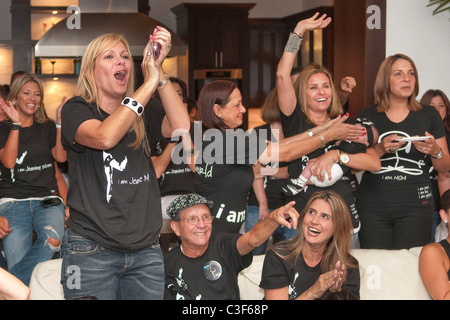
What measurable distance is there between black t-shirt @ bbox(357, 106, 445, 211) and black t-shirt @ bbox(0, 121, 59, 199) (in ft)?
5.78

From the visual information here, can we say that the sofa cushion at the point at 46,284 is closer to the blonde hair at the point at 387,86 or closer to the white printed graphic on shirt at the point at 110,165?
A: the white printed graphic on shirt at the point at 110,165

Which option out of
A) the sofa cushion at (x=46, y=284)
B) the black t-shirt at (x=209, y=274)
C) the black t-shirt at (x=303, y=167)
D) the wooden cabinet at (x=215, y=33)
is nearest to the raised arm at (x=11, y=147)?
the sofa cushion at (x=46, y=284)

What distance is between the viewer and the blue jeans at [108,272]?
2.02 metres

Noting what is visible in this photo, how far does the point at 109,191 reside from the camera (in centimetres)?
204

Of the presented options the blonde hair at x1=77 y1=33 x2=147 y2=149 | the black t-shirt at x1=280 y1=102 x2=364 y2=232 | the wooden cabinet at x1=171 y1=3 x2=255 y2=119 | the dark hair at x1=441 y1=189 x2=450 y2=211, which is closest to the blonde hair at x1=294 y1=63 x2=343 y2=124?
the black t-shirt at x1=280 y1=102 x2=364 y2=232

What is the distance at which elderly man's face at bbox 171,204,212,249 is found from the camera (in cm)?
280

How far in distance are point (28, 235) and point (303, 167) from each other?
1.58 meters

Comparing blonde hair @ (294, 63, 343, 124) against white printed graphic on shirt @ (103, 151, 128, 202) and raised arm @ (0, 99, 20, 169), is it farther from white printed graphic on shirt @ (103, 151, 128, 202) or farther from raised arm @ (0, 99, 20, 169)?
raised arm @ (0, 99, 20, 169)

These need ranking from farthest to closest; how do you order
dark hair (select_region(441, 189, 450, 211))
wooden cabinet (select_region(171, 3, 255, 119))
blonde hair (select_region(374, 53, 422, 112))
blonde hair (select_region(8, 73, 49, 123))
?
wooden cabinet (select_region(171, 3, 255, 119)) < blonde hair (select_region(8, 73, 49, 123)) < blonde hair (select_region(374, 53, 422, 112)) < dark hair (select_region(441, 189, 450, 211))

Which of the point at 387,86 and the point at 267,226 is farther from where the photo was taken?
the point at 387,86

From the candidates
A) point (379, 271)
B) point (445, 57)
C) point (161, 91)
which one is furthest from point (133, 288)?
point (445, 57)

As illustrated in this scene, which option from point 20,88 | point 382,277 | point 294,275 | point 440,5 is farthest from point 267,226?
point 440,5

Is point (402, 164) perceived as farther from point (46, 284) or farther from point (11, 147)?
point (11, 147)

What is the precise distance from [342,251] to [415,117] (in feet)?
3.32
